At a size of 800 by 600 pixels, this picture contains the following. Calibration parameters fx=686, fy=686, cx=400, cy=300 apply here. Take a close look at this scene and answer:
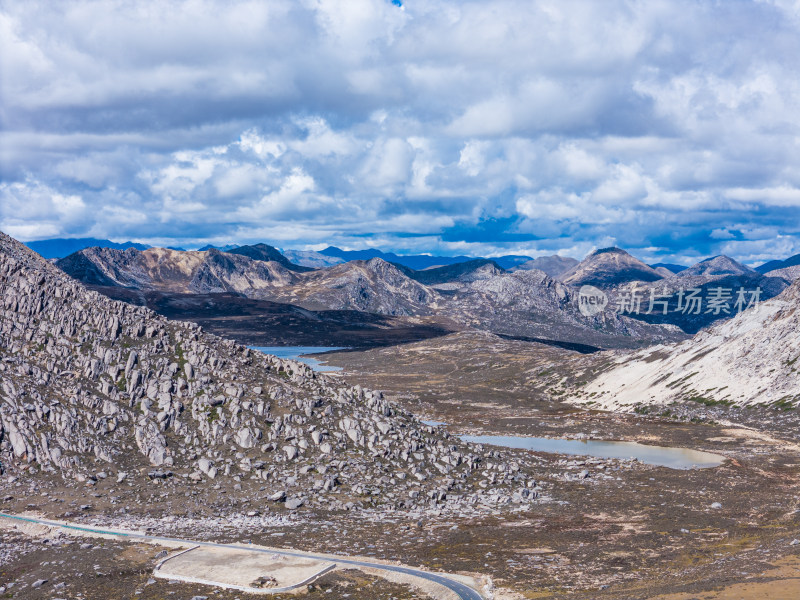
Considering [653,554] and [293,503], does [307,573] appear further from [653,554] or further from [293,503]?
[653,554]

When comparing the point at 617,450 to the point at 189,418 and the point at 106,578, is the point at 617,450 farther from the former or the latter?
the point at 106,578

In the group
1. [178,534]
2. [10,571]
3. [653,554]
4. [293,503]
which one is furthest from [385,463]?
[10,571]

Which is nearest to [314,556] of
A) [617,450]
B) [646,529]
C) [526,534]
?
[526,534]

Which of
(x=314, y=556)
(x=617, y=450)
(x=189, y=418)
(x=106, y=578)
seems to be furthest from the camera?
(x=617, y=450)

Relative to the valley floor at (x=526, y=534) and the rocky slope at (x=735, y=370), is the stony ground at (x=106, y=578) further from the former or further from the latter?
the rocky slope at (x=735, y=370)

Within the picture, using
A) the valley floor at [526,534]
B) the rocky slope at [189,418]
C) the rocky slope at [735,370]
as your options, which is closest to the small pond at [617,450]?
the valley floor at [526,534]
